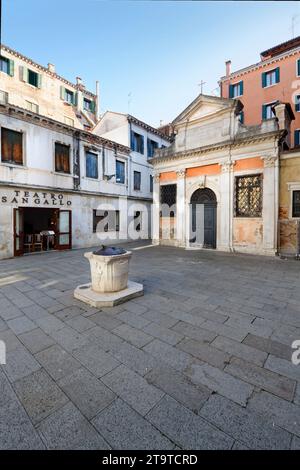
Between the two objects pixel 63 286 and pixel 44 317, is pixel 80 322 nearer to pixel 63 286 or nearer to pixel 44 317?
pixel 44 317

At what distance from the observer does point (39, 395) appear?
7.11 feet

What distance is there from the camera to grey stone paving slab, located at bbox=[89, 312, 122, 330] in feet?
11.6

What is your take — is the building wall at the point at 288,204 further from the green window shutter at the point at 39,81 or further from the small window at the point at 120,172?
the green window shutter at the point at 39,81

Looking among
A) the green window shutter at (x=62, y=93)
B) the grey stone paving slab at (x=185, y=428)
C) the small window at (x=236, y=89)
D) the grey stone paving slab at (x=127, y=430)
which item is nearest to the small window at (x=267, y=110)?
the small window at (x=236, y=89)

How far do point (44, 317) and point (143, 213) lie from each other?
15.1 meters

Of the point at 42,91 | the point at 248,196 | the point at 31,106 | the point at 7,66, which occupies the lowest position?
the point at 248,196

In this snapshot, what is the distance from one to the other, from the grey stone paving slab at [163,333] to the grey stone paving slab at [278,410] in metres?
1.18

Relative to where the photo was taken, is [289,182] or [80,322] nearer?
[80,322]

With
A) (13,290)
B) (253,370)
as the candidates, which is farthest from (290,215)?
(13,290)

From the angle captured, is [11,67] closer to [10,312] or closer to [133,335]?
[10,312]

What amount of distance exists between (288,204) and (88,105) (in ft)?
75.4

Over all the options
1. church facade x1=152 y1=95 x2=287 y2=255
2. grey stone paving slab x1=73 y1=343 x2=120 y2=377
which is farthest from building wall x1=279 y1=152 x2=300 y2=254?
grey stone paving slab x1=73 y1=343 x2=120 y2=377

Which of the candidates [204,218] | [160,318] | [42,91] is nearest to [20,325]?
[160,318]

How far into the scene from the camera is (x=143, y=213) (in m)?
18.5
